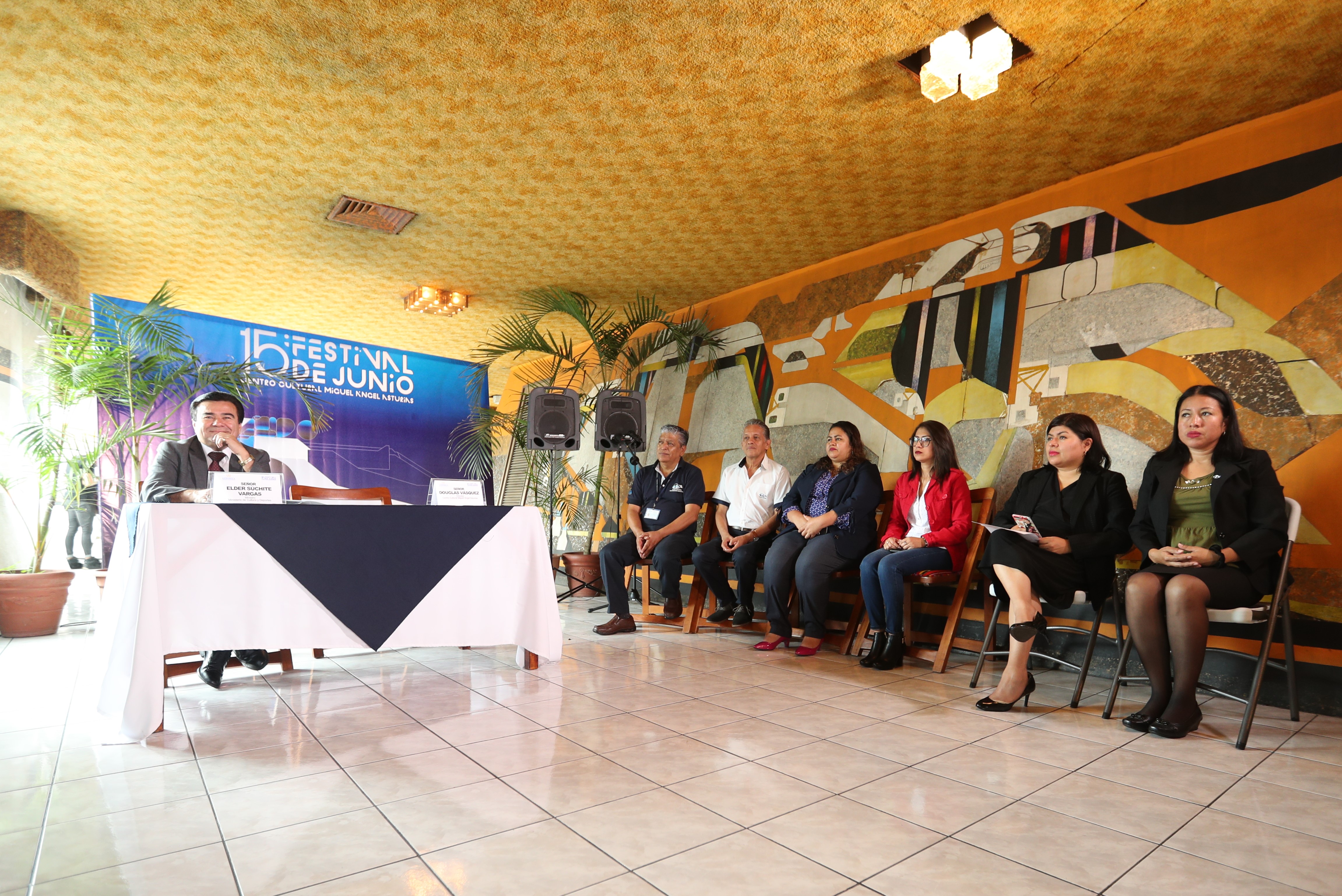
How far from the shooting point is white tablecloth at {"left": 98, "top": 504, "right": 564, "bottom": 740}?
7.15 feet

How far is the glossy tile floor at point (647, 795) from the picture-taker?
136 cm

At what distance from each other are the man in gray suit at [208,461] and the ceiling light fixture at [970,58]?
3.07 m

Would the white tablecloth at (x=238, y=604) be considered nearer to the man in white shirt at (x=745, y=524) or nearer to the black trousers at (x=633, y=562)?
the black trousers at (x=633, y=562)

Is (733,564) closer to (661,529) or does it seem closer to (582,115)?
(661,529)

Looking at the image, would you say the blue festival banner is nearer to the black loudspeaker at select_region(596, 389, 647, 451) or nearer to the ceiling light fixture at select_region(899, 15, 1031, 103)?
the black loudspeaker at select_region(596, 389, 647, 451)

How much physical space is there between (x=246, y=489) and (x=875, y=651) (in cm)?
269

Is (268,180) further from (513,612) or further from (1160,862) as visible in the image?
(1160,862)

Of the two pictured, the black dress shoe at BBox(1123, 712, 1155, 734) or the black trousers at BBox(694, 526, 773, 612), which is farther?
the black trousers at BBox(694, 526, 773, 612)

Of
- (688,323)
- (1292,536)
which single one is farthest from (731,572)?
(1292,536)

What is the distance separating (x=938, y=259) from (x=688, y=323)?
236 cm

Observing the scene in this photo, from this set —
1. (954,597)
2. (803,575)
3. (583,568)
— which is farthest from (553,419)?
(954,597)

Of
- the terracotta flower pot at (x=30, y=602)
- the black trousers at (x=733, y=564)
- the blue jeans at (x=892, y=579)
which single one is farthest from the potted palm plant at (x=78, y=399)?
the blue jeans at (x=892, y=579)

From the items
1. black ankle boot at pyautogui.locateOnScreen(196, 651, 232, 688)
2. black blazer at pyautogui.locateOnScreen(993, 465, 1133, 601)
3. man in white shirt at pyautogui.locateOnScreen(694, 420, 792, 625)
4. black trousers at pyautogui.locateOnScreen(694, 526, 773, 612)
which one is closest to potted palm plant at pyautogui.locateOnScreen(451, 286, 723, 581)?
man in white shirt at pyautogui.locateOnScreen(694, 420, 792, 625)

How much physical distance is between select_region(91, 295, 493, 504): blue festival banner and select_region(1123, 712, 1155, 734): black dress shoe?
15.5 feet
